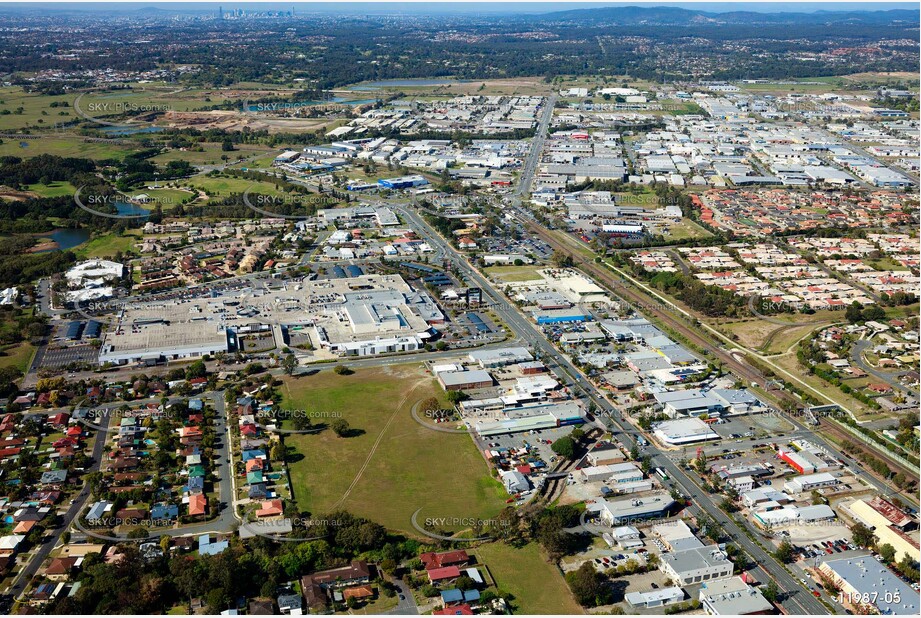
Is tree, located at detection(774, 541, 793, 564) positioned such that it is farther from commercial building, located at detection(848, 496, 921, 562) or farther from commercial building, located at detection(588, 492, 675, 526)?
commercial building, located at detection(588, 492, 675, 526)

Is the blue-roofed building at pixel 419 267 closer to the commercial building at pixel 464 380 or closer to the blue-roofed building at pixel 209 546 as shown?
the commercial building at pixel 464 380

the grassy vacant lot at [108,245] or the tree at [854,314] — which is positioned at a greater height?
the grassy vacant lot at [108,245]

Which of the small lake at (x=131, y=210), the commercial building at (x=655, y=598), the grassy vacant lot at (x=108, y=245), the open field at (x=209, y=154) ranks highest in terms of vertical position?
the open field at (x=209, y=154)

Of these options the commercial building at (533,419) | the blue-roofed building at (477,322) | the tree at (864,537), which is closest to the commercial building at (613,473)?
the commercial building at (533,419)

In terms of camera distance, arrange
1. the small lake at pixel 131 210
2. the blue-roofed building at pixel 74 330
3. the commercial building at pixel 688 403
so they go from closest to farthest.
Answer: the commercial building at pixel 688 403, the blue-roofed building at pixel 74 330, the small lake at pixel 131 210

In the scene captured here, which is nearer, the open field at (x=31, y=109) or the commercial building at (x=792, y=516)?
the commercial building at (x=792, y=516)

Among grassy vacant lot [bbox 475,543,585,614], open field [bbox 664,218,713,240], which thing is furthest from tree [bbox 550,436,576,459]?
open field [bbox 664,218,713,240]
